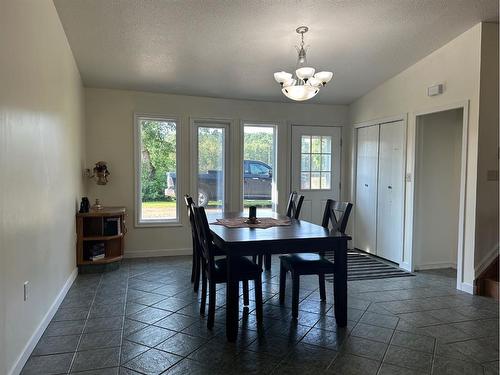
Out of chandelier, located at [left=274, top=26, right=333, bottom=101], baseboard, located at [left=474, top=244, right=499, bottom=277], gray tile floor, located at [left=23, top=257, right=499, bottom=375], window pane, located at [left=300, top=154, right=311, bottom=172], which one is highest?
chandelier, located at [left=274, top=26, right=333, bottom=101]

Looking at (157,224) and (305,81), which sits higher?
(305,81)

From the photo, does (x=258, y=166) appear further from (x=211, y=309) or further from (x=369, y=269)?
(x=211, y=309)

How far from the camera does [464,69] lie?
3.94 m

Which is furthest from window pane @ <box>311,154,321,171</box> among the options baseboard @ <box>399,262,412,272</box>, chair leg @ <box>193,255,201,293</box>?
chair leg @ <box>193,255,201,293</box>

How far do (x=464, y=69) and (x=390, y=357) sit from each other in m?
2.99

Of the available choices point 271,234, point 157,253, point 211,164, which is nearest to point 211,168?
point 211,164

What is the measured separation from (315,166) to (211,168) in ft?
5.37

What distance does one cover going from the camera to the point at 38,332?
272 centimetres

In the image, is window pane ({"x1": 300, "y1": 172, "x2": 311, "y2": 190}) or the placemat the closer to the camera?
the placemat

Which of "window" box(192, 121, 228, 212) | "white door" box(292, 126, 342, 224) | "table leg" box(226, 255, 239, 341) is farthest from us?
"white door" box(292, 126, 342, 224)

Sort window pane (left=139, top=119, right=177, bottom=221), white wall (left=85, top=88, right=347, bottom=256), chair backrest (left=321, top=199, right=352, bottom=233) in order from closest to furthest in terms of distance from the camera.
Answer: chair backrest (left=321, top=199, right=352, bottom=233)
white wall (left=85, top=88, right=347, bottom=256)
window pane (left=139, top=119, right=177, bottom=221)

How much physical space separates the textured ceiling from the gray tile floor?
98.7 inches

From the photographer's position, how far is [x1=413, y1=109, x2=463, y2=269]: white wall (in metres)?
4.76

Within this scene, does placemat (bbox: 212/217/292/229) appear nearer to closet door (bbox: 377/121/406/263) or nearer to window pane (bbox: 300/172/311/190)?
closet door (bbox: 377/121/406/263)
